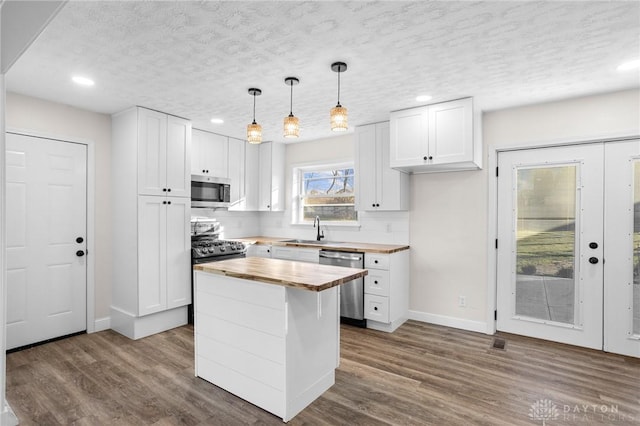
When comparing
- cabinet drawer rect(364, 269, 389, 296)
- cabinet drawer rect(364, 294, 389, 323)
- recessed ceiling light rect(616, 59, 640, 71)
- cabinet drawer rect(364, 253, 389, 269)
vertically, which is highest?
recessed ceiling light rect(616, 59, 640, 71)

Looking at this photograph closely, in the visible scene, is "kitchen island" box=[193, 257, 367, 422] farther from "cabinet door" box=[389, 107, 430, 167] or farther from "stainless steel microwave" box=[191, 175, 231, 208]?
"stainless steel microwave" box=[191, 175, 231, 208]

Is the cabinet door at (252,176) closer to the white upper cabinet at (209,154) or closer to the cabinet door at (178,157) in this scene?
the white upper cabinet at (209,154)

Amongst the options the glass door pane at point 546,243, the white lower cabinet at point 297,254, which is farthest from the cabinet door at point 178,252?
the glass door pane at point 546,243

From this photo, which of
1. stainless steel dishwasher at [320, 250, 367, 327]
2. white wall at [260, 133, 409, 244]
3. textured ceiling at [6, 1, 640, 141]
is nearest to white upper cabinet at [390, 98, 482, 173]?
textured ceiling at [6, 1, 640, 141]

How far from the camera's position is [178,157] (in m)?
4.02

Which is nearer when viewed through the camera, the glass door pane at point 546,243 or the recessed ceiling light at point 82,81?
the recessed ceiling light at point 82,81

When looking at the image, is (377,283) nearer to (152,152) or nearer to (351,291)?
(351,291)

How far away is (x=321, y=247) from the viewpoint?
13.8 feet

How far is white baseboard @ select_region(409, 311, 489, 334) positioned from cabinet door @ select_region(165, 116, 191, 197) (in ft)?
10.2

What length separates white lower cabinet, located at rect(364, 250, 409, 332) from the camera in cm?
378

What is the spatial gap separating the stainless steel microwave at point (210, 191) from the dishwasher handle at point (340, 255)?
1.59 metres

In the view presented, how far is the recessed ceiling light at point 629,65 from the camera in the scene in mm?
2569

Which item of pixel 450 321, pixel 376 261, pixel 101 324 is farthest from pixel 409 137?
pixel 101 324

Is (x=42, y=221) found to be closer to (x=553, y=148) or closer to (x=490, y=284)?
(x=490, y=284)
